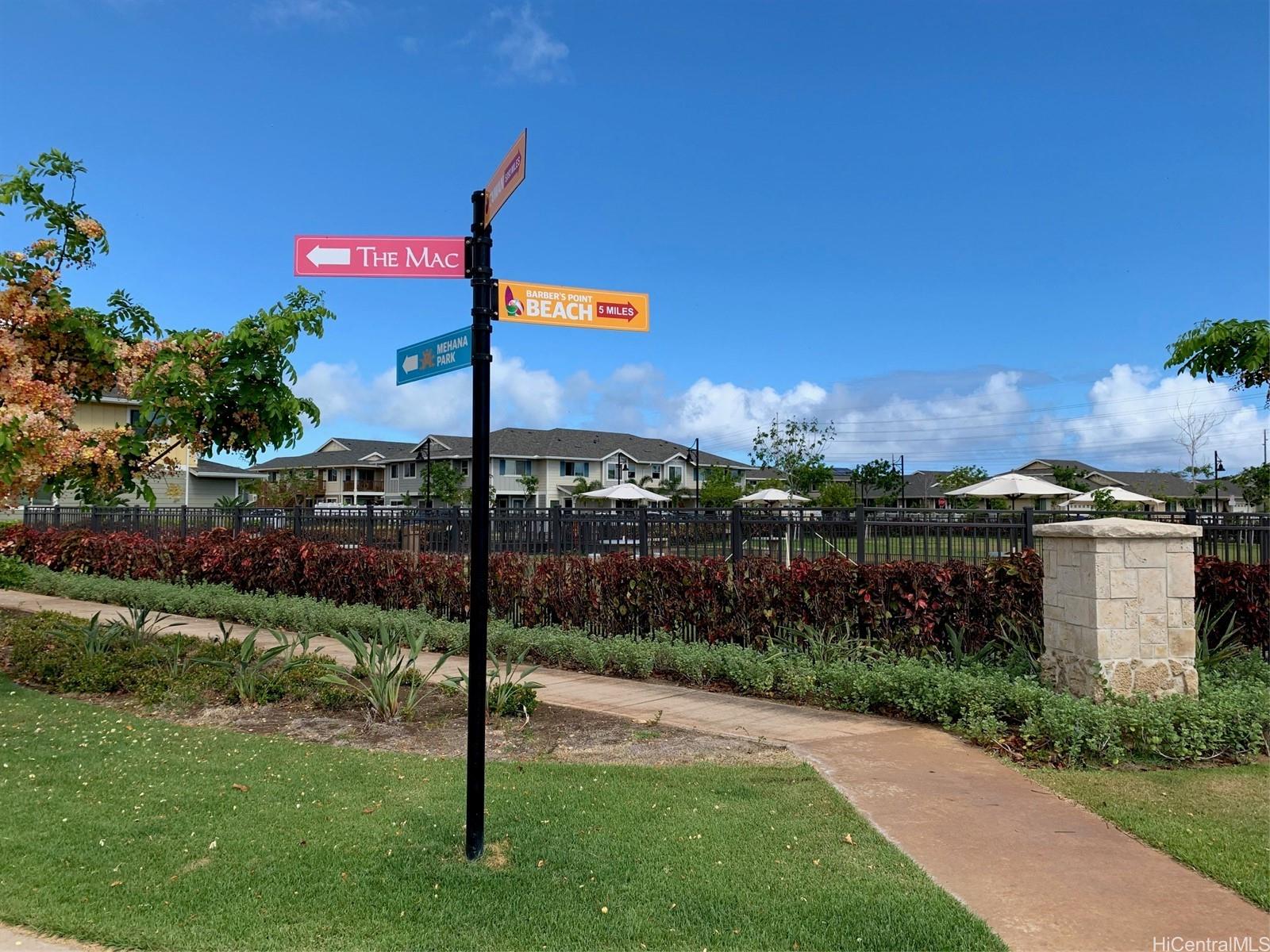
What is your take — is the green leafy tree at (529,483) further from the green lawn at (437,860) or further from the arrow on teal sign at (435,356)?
the arrow on teal sign at (435,356)

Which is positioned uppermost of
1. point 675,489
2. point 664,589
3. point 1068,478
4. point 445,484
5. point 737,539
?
point 1068,478

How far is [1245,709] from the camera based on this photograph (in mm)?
5969

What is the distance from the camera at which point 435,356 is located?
4.33 m

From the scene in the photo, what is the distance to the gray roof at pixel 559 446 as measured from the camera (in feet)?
193

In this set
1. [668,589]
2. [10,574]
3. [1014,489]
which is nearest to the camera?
[10,574]

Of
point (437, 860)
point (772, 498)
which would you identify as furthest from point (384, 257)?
point (772, 498)

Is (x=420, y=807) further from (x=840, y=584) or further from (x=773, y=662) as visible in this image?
(x=840, y=584)

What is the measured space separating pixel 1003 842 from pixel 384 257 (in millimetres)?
4330

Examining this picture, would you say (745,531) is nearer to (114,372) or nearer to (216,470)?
(114,372)

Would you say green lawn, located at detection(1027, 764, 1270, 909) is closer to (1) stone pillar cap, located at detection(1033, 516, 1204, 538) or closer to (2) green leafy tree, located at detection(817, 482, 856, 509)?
(1) stone pillar cap, located at detection(1033, 516, 1204, 538)

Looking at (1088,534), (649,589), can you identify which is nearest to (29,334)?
(649,589)

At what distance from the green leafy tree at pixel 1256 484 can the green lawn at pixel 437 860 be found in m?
41.9

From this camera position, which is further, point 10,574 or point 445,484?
point 445,484

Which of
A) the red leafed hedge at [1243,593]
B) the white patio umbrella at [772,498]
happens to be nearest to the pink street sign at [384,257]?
the red leafed hedge at [1243,593]
